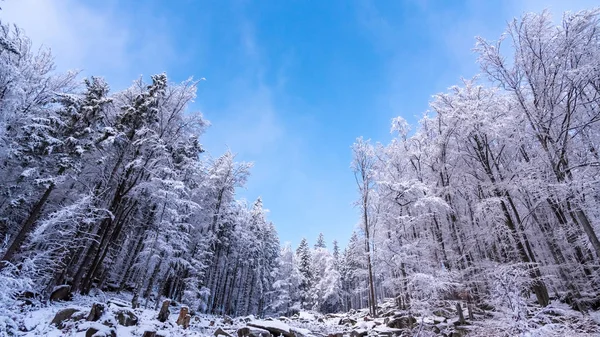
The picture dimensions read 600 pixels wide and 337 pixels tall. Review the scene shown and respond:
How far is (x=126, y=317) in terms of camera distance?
8.95 meters

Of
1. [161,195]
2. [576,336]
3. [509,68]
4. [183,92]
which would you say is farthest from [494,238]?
[183,92]

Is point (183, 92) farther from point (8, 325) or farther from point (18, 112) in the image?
point (8, 325)

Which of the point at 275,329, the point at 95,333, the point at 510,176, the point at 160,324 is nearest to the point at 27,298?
the point at 160,324

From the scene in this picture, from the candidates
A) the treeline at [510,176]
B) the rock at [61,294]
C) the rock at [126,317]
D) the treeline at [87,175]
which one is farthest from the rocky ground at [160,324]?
the treeline at [87,175]

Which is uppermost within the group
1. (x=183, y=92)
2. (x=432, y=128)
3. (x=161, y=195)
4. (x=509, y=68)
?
(x=183, y=92)

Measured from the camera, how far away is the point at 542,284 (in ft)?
35.9

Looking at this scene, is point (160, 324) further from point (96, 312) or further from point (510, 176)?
point (510, 176)

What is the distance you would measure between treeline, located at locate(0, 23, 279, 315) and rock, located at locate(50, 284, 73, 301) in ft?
1.25

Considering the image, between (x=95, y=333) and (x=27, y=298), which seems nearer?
(x=95, y=333)

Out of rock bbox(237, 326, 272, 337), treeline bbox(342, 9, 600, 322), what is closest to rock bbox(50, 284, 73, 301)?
rock bbox(237, 326, 272, 337)

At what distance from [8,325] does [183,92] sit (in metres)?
13.6

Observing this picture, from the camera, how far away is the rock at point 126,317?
881 cm

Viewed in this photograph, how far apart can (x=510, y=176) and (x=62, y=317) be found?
18.7 m

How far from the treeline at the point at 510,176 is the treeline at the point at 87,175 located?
13.8 metres
